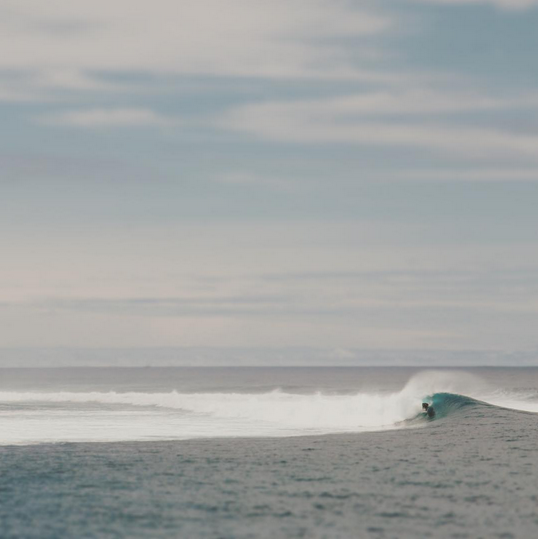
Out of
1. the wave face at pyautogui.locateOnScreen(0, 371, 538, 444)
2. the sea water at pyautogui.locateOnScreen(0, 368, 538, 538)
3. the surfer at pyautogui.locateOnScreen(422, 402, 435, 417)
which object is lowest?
the sea water at pyautogui.locateOnScreen(0, 368, 538, 538)

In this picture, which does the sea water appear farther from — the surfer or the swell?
the surfer

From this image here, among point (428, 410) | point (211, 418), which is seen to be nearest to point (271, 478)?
point (428, 410)

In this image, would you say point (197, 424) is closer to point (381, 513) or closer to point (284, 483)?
point (284, 483)

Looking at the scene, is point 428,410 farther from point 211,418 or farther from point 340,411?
point 211,418

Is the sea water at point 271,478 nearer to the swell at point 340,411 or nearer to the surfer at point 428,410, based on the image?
the swell at point 340,411

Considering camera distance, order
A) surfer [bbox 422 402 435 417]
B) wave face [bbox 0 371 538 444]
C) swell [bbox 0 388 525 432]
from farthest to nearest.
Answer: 1. surfer [bbox 422 402 435 417]
2. swell [bbox 0 388 525 432]
3. wave face [bbox 0 371 538 444]

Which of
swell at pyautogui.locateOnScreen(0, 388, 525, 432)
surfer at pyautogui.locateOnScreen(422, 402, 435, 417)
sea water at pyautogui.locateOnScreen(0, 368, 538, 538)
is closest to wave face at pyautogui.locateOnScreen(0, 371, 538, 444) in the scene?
swell at pyautogui.locateOnScreen(0, 388, 525, 432)

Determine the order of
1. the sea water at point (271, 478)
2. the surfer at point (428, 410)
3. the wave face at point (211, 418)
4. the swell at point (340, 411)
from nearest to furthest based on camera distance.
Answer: the sea water at point (271, 478), the wave face at point (211, 418), the swell at point (340, 411), the surfer at point (428, 410)

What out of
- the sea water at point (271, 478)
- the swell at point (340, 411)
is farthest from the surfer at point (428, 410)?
the sea water at point (271, 478)

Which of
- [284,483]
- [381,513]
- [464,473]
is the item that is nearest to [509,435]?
[464,473]

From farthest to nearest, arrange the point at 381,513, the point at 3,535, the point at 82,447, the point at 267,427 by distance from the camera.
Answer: the point at 267,427 → the point at 82,447 → the point at 381,513 → the point at 3,535

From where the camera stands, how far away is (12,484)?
29156mm

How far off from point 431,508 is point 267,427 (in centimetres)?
3166

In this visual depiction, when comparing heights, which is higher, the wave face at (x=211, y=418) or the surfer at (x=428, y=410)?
the surfer at (x=428, y=410)
